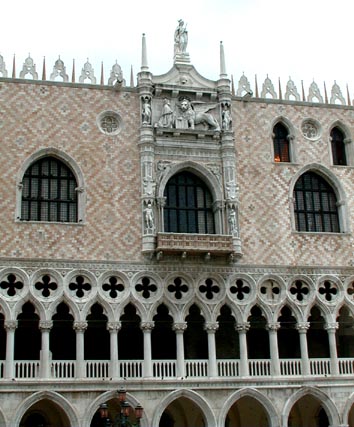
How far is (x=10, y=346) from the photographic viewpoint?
2206 centimetres

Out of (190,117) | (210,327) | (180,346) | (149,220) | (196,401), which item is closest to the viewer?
(196,401)

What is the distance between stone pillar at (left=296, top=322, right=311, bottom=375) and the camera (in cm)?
2420

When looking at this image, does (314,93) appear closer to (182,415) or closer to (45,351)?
(182,415)

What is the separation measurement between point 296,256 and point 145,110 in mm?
6861

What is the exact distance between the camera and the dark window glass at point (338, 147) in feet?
88.8

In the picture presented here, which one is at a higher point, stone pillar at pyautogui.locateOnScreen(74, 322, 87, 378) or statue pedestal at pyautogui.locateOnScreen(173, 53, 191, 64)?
statue pedestal at pyautogui.locateOnScreen(173, 53, 191, 64)

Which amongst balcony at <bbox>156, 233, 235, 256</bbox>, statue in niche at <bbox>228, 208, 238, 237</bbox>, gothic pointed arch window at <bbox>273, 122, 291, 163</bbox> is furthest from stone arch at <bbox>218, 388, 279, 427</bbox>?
gothic pointed arch window at <bbox>273, 122, 291, 163</bbox>

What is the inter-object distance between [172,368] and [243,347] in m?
2.36

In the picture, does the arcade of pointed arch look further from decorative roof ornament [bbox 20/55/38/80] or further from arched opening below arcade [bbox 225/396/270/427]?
decorative roof ornament [bbox 20/55/38/80]

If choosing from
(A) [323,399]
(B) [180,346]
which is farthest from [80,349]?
(A) [323,399]

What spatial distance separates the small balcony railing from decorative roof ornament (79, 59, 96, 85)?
9052mm

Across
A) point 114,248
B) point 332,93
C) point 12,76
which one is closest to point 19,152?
point 12,76

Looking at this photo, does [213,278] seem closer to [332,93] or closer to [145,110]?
[145,110]

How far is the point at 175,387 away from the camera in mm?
22953
